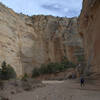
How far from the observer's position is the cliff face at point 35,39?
108ft

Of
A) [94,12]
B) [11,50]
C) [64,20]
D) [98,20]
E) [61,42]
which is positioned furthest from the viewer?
[64,20]

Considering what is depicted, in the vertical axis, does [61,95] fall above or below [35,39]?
below

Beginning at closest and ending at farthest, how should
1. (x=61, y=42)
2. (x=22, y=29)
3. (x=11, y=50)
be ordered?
(x=11, y=50) → (x=22, y=29) → (x=61, y=42)

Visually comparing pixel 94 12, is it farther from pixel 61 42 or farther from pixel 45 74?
pixel 61 42

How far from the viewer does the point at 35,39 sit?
40.7 metres

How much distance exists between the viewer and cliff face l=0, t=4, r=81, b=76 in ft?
108

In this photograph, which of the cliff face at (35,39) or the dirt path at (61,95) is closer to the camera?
the dirt path at (61,95)

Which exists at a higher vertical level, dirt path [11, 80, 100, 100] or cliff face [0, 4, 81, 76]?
cliff face [0, 4, 81, 76]

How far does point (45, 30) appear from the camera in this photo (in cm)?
4238

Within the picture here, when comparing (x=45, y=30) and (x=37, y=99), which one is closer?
(x=37, y=99)

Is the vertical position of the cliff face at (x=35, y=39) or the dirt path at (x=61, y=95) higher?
the cliff face at (x=35, y=39)

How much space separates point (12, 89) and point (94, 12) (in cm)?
987

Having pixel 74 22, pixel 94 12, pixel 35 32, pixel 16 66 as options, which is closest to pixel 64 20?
pixel 74 22

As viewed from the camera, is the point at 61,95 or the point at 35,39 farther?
the point at 35,39
